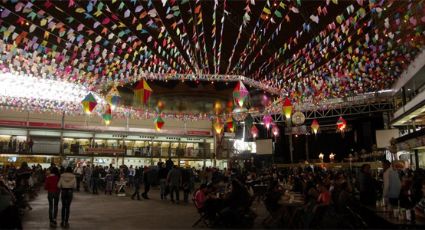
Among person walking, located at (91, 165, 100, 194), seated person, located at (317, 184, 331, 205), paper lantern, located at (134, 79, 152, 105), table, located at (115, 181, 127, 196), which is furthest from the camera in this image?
person walking, located at (91, 165, 100, 194)

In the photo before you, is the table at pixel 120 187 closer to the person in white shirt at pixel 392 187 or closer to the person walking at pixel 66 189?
the person walking at pixel 66 189

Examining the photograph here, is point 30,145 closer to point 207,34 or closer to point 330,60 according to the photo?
point 207,34

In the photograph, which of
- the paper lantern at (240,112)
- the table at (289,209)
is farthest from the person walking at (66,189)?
the paper lantern at (240,112)

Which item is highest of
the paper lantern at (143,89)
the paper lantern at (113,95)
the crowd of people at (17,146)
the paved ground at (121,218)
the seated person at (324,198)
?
the paper lantern at (113,95)

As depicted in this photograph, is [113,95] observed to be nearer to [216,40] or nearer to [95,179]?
[216,40]

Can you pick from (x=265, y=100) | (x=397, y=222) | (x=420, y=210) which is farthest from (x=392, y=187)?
(x=265, y=100)

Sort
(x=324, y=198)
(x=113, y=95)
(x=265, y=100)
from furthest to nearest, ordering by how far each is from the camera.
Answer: (x=265, y=100), (x=113, y=95), (x=324, y=198)

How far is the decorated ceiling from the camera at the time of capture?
36.6 feet

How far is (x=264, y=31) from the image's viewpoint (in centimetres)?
1295

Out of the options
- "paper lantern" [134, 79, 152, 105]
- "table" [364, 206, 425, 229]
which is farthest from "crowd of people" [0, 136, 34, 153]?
"table" [364, 206, 425, 229]

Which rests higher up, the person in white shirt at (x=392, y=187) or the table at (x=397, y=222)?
the person in white shirt at (x=392, y=187)

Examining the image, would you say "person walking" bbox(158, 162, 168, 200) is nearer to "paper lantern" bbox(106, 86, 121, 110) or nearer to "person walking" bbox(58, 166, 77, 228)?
"paper lantern" bbox(106, 86, 121, 110)

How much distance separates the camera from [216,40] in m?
13.8

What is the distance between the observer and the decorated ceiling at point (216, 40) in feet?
36.6
